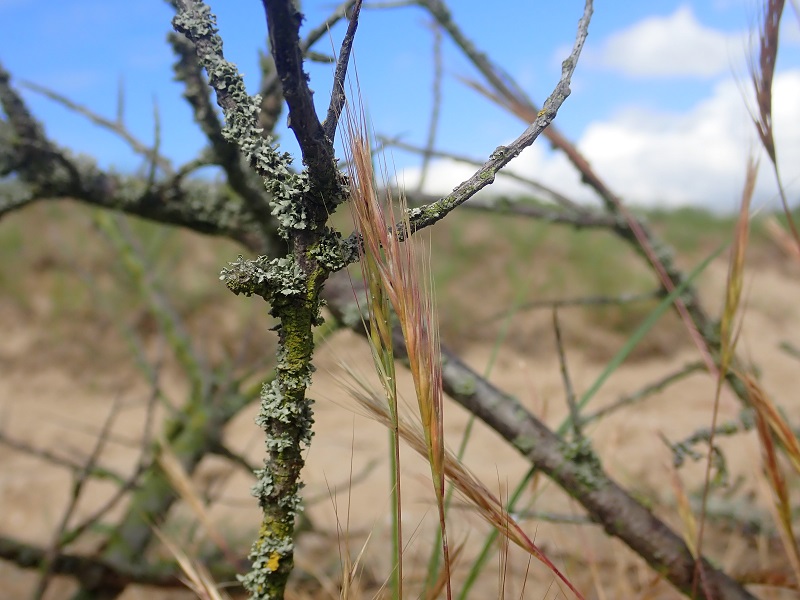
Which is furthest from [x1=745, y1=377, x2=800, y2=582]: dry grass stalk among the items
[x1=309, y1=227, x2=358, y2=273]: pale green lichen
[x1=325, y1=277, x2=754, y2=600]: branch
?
[x1=309, y1=227, x2=358, y2=273]: pale green lichen

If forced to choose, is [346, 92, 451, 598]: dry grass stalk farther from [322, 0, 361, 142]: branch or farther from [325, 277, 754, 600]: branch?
[325, 277, 754, 600]: branch

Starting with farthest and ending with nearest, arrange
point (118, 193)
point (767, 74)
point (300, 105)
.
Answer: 1. point (118, 193)
2. point (767, 74)
3. point (300, 105)

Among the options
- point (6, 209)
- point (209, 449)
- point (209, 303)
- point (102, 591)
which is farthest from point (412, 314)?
point (209, 303)

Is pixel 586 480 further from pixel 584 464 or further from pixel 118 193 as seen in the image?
pixel 118 193

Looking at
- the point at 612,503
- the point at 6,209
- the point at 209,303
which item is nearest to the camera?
the point at 612,503

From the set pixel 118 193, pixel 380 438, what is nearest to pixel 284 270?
pixel 118 193

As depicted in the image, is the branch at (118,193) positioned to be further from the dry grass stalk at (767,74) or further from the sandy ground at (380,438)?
the dry grass stalk at (767,74)

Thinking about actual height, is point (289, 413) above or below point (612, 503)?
below

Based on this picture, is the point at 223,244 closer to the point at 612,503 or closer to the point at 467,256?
the point at 467,256
